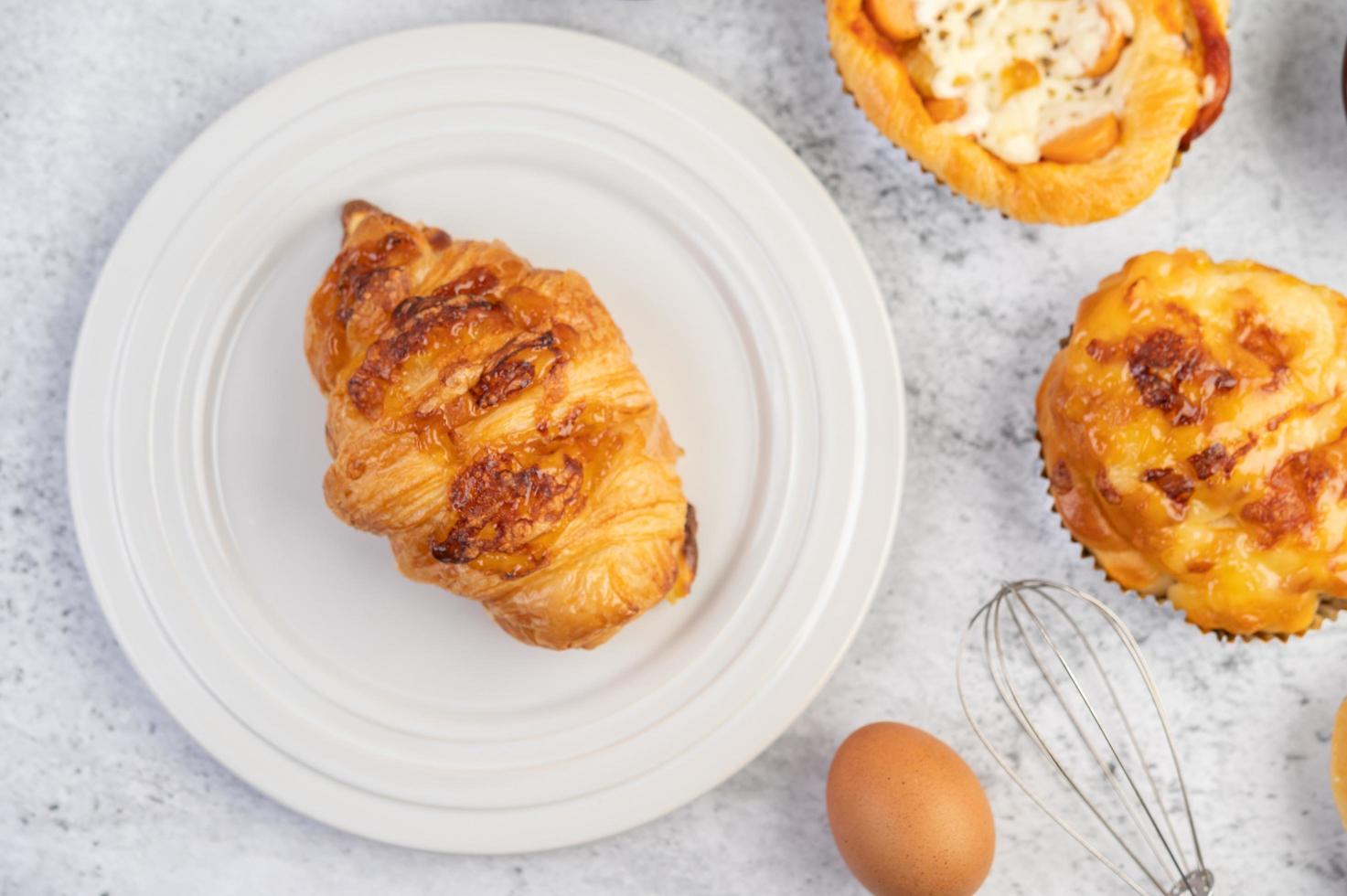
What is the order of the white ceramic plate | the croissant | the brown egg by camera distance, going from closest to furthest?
1. the croissant
2. the brown egg
3. the white ceramic plate

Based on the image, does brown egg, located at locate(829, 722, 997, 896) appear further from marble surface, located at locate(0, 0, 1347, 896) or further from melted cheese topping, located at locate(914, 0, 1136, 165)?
melted cheese topping, located at locate(914, 0, 1136, 165)

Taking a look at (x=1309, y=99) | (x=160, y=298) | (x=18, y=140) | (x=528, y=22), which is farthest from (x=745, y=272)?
(x=18, y=140)

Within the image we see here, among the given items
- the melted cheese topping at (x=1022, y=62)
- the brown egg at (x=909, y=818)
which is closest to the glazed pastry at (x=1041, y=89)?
the melted cheese topping at (x=1022, y=62)

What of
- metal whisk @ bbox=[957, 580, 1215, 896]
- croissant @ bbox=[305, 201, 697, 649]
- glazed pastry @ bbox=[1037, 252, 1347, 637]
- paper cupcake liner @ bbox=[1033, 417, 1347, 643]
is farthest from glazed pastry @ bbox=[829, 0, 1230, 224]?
metal whisk @ bbox=[957, 580, 1215, 896]

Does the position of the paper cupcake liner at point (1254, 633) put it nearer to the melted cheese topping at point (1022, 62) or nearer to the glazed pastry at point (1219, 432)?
the glazed pastry at point (1219, 432)

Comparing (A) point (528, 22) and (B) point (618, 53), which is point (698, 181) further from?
(A) point (528, 22)
